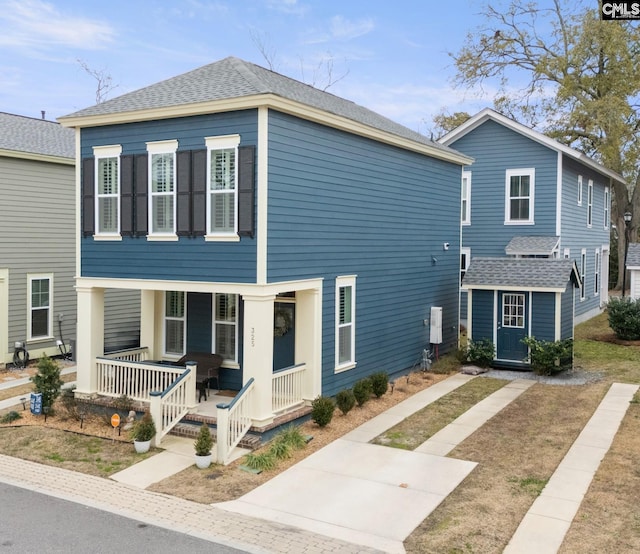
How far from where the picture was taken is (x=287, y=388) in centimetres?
1197

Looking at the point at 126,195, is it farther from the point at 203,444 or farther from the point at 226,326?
the point at 203,444

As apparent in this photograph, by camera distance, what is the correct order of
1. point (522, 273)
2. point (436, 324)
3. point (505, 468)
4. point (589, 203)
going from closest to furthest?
point (505, 468)
point (522, 273)
point (436, 324)
point (589, 203)

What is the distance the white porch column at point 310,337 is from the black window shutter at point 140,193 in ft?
11.0

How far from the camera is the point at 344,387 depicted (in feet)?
44.8

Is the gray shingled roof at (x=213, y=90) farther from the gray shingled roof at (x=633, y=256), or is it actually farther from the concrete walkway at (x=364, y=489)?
the gray shingled roof at (x=633, y=256)

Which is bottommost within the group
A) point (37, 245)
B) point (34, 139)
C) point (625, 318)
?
point (625, 318)

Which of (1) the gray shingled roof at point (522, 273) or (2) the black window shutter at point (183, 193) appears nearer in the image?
(2) the black window shutter at point (183, 193)

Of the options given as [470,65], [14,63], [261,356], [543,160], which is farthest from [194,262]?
[14,63]

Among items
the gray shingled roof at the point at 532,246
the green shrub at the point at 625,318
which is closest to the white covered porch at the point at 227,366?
the gray shingled roof at the point at 532,246

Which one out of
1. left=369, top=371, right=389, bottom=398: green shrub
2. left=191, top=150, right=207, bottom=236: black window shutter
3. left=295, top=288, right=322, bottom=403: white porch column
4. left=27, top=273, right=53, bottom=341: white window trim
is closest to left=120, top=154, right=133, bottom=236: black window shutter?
left=191, top=150, right=207, bottom=236: black window shutter

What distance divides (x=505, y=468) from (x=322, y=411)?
347cm

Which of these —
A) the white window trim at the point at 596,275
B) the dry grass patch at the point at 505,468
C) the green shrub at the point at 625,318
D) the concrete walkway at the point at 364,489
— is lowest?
the concrete walkway at the point at 364,489

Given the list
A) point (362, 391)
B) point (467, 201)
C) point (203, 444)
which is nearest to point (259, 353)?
point (203, 444)

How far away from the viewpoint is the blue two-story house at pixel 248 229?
36.4 ft
